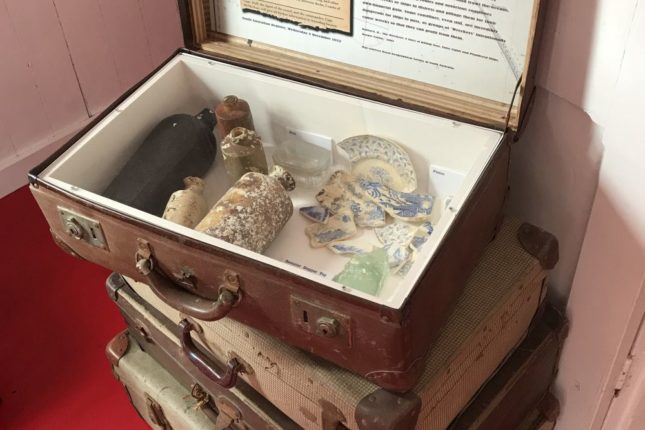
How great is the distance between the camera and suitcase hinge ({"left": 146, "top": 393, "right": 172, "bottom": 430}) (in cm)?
131

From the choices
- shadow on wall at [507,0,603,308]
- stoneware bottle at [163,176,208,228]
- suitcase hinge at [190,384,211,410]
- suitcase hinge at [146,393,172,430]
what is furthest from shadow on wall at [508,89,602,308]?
suitcase hinge at [146,393,172,430]

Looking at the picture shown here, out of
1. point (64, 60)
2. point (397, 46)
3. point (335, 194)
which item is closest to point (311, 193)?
point (335, 194)

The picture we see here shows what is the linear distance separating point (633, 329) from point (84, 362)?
3.63ft

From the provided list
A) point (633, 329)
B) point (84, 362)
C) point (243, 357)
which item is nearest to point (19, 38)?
point (84, 362)

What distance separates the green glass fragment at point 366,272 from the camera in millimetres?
936

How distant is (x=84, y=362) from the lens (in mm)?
1521

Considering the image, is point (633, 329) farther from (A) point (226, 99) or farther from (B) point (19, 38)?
(B) point (19, 38)

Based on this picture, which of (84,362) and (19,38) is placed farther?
(19,38)

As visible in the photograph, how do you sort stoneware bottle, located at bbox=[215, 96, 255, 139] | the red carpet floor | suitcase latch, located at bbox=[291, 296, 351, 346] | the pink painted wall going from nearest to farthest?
suitcase latch, located at bbox=[291, 296, 351, 346]
stoneware bottle, located at bbox=[215, 96, 255, 139]
the red carpet floor
the pink painted wall

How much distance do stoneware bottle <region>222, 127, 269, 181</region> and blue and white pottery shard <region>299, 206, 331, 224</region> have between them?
11cm

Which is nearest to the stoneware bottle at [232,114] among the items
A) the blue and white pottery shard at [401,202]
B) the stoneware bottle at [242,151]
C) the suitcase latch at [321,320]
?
the stoneware bottle at [242,151]

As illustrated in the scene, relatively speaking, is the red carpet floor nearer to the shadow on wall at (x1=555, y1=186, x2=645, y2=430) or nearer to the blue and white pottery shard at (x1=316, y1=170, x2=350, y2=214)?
the blue and white pottery shard at (x1=316, y1=170, x2=350, y2=214)

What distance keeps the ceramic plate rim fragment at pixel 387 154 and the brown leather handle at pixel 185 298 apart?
13.6 inches

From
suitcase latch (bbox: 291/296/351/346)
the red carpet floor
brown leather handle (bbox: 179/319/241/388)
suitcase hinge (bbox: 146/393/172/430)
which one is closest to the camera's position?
suitcase latch (bbox: 291/296/351/346)
